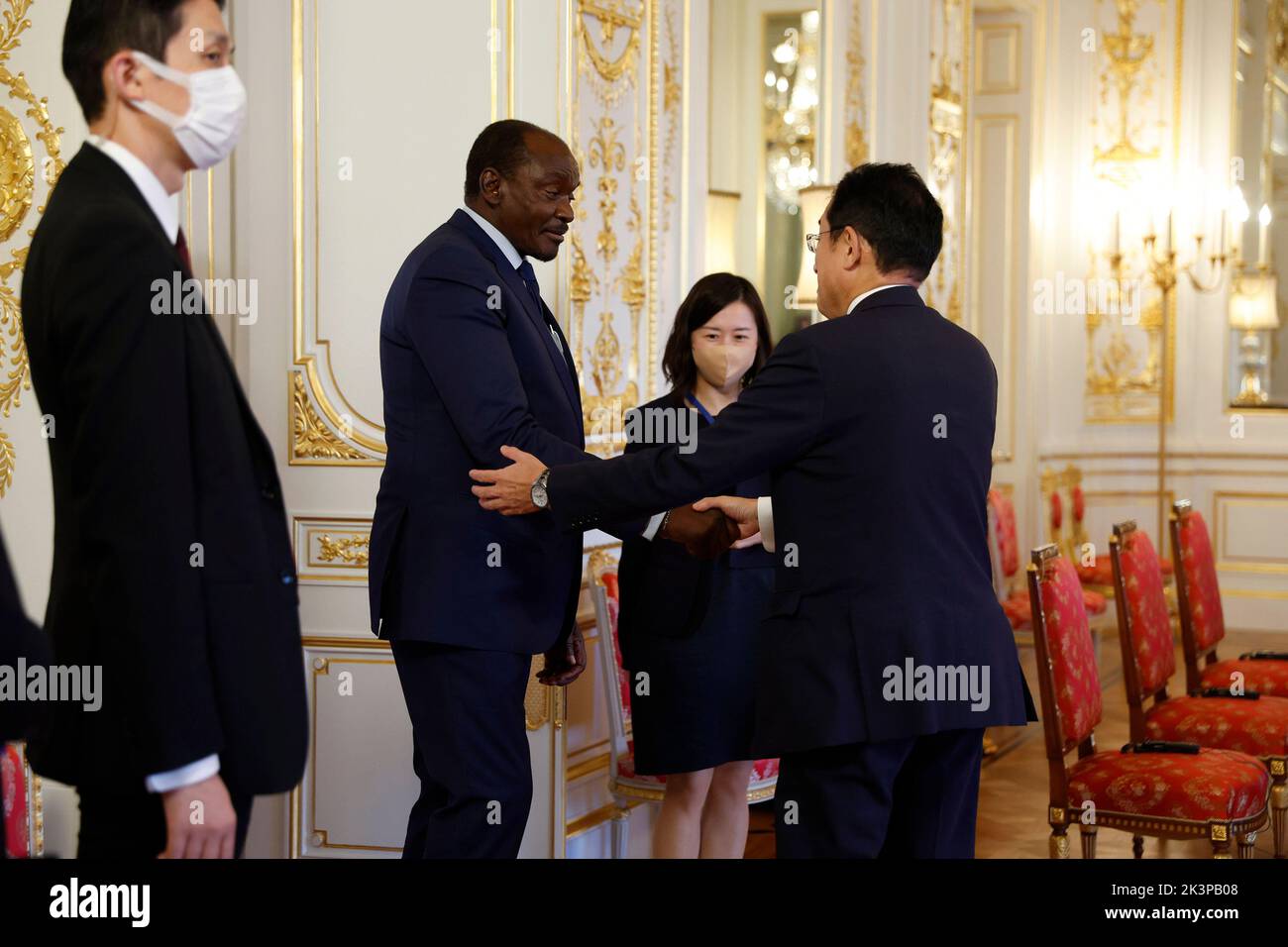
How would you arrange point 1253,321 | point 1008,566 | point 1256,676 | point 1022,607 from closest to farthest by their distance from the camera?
point 1256,676
point 1022,607
point 1008,566
point 1253,321

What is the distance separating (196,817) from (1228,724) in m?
3.55

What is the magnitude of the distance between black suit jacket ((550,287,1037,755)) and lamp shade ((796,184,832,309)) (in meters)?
2.62

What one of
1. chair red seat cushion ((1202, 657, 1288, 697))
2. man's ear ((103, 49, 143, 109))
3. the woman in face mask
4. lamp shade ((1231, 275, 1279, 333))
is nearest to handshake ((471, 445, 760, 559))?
the woman in face mask

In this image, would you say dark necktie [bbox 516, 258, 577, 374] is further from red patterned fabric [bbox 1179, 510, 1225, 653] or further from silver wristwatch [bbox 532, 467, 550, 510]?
red patterned fabric [bbox 1179, 510, 1225, 653]

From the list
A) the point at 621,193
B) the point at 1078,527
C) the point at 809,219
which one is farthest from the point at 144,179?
the point at 1078,527

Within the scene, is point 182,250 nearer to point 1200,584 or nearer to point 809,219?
point 809,219

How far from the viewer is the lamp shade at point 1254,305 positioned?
8.83 metres

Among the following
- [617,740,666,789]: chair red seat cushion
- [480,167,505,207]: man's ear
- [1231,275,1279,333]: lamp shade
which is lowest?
[617,740,666,789]: chair red seat cushion

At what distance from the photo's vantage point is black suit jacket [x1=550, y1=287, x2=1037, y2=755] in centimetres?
229

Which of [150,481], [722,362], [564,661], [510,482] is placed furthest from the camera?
[722,362]

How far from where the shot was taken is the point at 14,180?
2771mm

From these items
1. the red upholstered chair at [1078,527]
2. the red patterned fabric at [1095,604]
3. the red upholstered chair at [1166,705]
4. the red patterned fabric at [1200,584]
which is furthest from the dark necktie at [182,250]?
the red upholstered chair at [1078,527]

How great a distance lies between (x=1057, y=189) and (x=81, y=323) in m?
8.06
